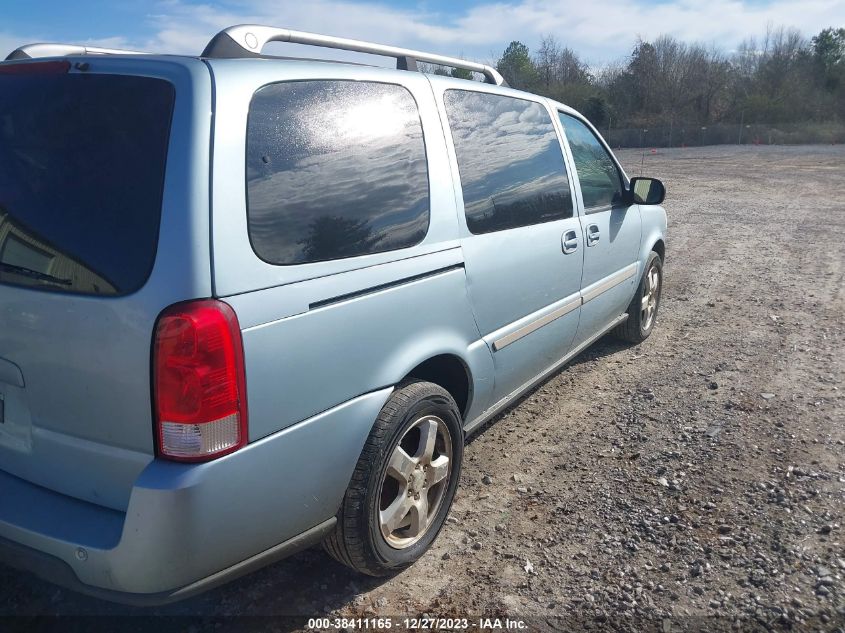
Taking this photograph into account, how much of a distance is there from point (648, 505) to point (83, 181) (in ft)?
9.37

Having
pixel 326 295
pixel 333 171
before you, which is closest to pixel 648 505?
pixel 326 295

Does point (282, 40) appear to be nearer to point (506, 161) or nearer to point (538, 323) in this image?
point (506, 161)

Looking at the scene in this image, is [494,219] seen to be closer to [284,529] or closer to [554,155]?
[554,155]

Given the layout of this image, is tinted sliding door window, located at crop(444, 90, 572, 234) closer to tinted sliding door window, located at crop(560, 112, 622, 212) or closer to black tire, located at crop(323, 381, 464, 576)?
tinted sliding door window, located at crop(560, 112, 622, 212)

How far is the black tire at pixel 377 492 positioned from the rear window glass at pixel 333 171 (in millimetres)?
612

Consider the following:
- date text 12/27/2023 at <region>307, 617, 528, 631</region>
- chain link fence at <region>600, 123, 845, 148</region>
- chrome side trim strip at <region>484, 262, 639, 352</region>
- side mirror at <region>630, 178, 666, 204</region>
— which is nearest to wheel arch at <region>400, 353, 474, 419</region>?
chrome side trim strip at <region>484, 262, 639, 352</region>

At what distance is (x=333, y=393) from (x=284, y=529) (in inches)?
19.0

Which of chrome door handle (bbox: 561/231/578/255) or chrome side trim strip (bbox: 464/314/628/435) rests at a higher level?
chrome door handle (bbox: 561/231/578/255)

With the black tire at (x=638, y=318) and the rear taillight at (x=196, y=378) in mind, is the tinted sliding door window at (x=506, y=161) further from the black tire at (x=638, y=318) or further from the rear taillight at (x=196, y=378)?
the black tire at (x=638, y=318)

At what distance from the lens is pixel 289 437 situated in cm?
223

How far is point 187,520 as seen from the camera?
1.99 metres

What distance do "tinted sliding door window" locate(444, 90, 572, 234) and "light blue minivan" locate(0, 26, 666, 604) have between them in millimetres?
317

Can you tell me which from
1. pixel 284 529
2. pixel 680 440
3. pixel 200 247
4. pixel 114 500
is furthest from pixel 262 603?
pixel 680 440

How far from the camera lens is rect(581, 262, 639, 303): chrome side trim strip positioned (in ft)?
14.5
